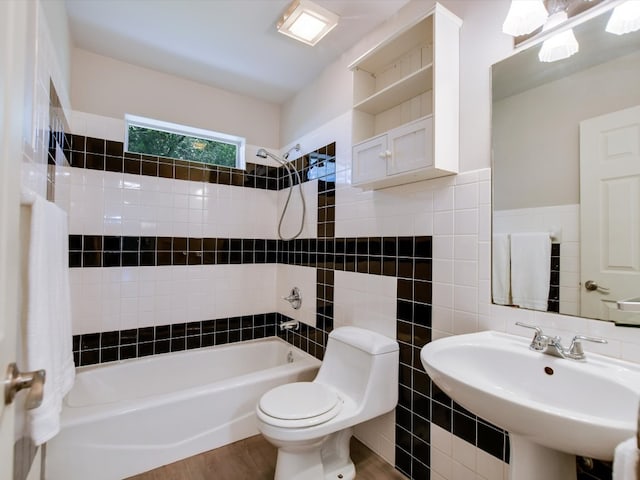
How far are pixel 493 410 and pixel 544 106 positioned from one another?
113 cm

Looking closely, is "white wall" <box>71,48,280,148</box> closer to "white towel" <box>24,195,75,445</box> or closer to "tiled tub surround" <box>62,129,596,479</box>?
"tiled tub surround" <box>62,129,596,479</box>

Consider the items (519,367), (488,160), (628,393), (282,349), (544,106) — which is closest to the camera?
(628,393)

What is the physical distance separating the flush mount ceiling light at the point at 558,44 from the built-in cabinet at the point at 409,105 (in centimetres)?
35

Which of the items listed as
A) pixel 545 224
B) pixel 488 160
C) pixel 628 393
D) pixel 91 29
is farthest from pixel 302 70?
pixel 628 393

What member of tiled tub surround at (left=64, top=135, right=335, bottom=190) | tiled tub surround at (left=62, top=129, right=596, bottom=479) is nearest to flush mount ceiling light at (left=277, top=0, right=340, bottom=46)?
tiled tub surround at (left=64, top=135, right=335, bottom=190)

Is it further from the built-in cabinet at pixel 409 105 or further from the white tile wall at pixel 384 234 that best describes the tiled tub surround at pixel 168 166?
the built-in cabinet at pixel 409 105

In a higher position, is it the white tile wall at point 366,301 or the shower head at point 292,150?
the shower head at point 292,150

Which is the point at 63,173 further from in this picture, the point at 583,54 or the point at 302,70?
the point at 583,54

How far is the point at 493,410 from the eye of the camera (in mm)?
882

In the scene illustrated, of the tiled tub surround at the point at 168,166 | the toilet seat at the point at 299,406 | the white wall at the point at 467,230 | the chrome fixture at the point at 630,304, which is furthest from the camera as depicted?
the tiled tub surround at the point at 168,166

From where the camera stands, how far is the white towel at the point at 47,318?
0.87 metres

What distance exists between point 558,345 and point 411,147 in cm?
97

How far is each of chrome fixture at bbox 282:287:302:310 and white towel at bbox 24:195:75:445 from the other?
1.56 m

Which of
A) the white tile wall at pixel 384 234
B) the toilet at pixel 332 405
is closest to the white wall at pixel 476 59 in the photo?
the white tile wall at pixel 384 234
